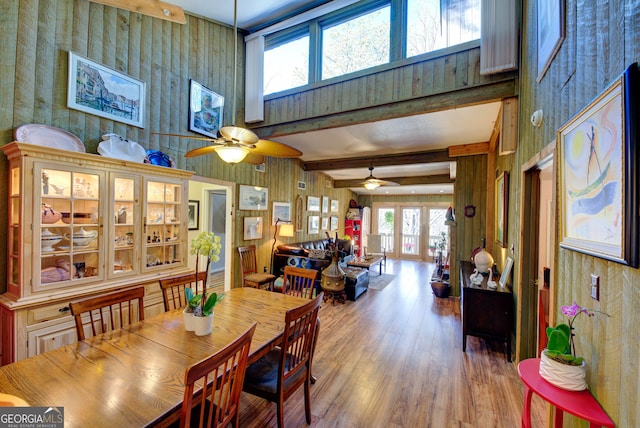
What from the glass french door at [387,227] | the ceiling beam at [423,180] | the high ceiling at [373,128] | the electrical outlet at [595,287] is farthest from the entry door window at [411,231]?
the electrical outlet at [595,287]

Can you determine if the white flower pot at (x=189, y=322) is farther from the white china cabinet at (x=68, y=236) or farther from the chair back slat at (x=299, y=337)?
the white china cabinet at (x=68, y=236)

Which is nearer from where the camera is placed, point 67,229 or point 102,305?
point 102,305

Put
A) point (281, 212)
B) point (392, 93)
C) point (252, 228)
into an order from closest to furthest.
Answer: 1. point (392, 93)
2. point (252, 228)
3. point (281, 212)

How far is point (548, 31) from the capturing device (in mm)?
1870

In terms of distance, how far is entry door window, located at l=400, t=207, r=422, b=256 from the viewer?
9.53 metres

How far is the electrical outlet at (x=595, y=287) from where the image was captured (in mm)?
1239

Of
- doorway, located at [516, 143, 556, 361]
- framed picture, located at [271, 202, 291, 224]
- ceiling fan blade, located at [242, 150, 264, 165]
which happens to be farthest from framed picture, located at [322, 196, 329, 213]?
doorway, located at [516, 143, 556, 361]

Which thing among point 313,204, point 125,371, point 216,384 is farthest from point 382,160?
point 125,371

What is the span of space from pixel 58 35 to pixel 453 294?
21.5ft

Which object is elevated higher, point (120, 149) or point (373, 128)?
point (373, 128)

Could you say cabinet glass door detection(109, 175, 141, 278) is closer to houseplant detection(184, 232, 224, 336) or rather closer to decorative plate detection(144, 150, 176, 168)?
decorative plate detection(144, 150, 176, 168)

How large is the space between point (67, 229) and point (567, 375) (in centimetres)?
367

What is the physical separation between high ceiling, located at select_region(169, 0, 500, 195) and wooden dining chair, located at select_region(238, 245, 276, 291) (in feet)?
6.83

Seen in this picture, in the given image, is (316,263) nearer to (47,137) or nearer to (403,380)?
(403,380)
